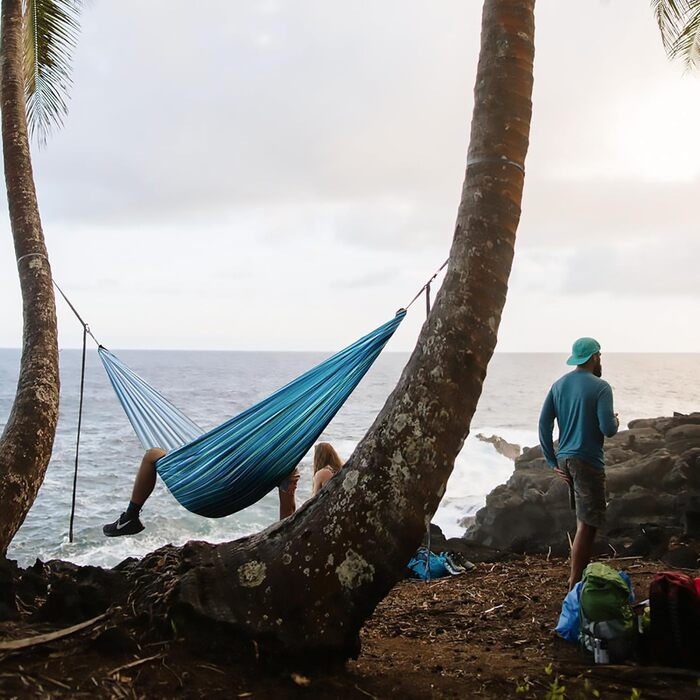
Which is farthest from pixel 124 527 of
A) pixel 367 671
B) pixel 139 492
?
pixel 367 671

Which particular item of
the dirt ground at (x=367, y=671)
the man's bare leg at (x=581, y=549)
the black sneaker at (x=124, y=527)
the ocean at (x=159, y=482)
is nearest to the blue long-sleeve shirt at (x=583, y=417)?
the man's bare leg at (x=581, y=549)

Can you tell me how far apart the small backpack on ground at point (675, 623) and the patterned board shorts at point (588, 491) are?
1.80ft

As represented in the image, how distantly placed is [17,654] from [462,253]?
1.60 m

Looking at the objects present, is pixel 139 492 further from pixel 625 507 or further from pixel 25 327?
pixel 625 507

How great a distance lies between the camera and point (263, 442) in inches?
105

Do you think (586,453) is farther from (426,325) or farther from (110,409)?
(110,409)

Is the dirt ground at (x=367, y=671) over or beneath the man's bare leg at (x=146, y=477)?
beneath

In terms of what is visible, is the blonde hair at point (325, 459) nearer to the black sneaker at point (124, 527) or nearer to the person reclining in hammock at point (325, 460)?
the person reclining in hammock at point (325, 460)

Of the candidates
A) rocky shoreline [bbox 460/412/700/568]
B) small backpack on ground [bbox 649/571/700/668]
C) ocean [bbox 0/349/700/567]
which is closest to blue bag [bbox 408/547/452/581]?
rocky shoreline [bbox 460/412/700/568]

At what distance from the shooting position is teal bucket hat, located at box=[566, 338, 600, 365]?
9.08ft

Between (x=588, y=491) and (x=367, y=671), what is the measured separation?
4.09 feet

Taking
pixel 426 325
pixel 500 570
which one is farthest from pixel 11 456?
pixel 500 570

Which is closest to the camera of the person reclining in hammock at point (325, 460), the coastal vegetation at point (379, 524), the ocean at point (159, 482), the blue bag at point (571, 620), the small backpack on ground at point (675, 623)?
the coastal vegetation at point (379, 524)

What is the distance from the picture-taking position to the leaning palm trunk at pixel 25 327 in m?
2.69
